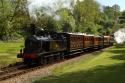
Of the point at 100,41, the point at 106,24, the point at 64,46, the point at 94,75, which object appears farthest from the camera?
the point at 106,24

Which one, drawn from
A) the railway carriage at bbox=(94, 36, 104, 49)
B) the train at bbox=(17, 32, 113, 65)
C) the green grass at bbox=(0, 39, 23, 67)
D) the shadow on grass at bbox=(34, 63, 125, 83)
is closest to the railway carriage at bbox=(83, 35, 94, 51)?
the railway carriage at bbox=(94, 36, 104, 49)

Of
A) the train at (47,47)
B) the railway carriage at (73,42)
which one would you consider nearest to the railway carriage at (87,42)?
the railway carriage at (73,42)

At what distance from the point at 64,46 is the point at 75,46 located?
4.58 metres

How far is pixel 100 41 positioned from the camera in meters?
63.7

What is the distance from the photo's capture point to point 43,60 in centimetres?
3092

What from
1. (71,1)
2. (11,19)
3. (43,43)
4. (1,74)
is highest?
(71,1)

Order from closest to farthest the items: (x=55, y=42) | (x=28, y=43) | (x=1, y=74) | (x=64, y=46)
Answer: (x=1, y=74), (x=28, y=43), (x=55, y=42), (x=64, y=46)

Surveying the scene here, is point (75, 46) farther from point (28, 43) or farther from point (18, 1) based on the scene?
point (28, 43)

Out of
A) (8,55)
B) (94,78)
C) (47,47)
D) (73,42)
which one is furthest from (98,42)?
(94,78)

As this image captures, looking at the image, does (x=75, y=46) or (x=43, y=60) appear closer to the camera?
(x=43, y=60)

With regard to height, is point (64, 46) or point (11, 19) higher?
point (11, 19)

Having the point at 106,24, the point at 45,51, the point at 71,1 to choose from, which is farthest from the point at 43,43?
the point at 106,24

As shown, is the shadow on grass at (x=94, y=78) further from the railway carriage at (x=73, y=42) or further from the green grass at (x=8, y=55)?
the railway carriage at (x=73, y=42)

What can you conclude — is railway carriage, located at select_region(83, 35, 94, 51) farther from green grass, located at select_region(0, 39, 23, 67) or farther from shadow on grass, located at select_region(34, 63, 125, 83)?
shadow on grass, located at select_region(34, 63, 125, 83)
